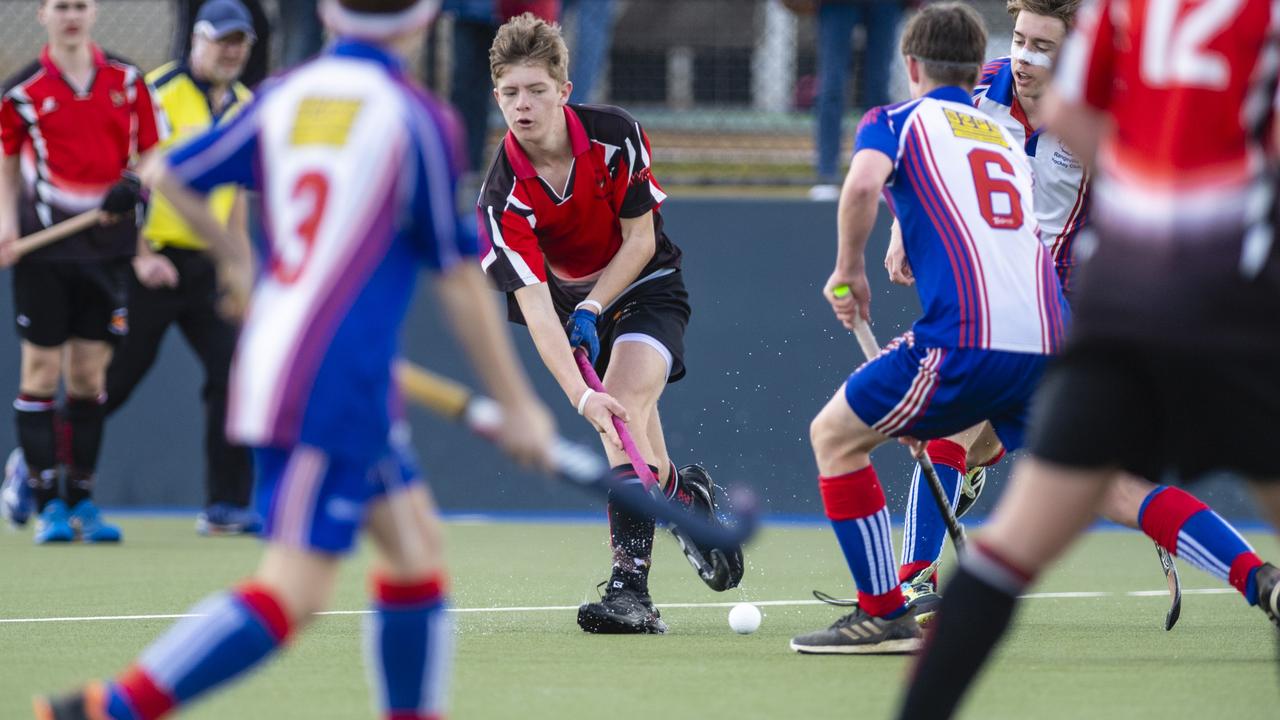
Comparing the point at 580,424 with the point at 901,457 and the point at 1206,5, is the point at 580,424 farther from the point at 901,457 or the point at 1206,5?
the point at 1206,5

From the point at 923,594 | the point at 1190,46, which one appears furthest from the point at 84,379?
the point at 1190,46

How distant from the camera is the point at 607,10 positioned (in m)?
9.41

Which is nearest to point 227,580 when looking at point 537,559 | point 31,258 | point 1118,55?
point 537,559

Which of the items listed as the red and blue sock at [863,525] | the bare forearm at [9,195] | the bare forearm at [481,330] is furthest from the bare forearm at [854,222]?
the bare forearm at [9,195]

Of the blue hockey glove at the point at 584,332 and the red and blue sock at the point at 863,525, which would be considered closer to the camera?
the red and blue sock at the point at 863,525

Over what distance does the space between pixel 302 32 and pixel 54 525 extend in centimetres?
318

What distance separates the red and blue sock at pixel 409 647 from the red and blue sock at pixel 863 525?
5.47 feet

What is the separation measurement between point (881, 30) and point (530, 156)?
477 centimetres

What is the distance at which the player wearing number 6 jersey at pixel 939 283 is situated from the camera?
422 cm

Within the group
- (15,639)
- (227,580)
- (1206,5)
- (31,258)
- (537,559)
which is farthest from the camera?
(31,258)

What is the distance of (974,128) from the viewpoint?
4.39 metres

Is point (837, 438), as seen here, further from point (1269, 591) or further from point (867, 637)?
point (1269, 591)

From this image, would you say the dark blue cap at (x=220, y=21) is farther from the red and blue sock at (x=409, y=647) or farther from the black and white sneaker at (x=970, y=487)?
the red and blue sock at (x=409, y=647)

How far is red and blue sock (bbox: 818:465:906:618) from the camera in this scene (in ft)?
14.4
